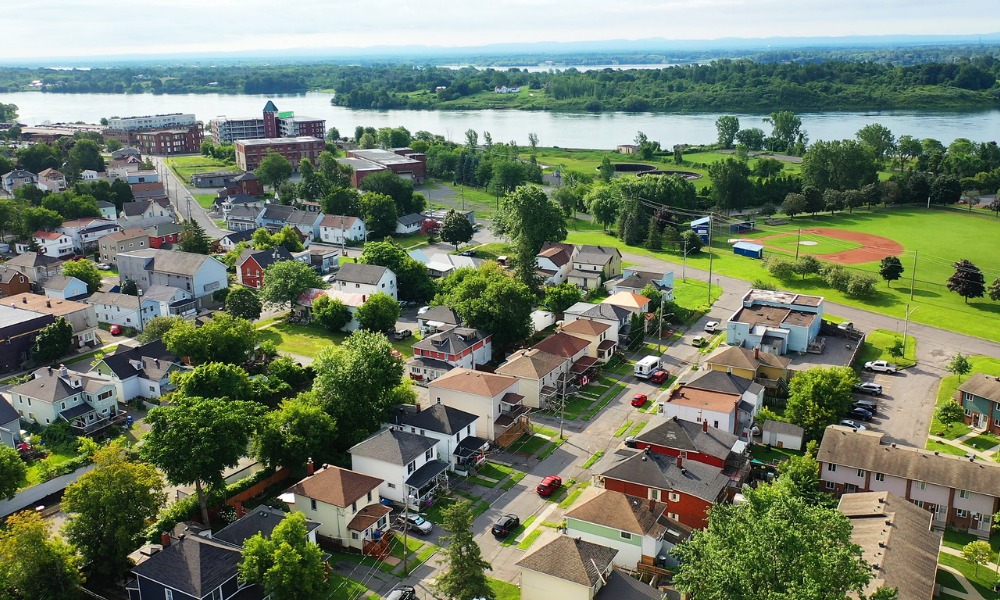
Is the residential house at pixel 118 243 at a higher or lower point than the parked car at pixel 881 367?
higher

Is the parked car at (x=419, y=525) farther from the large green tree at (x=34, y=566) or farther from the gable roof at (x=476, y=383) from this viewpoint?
the large green tree at (x=34, y=566)

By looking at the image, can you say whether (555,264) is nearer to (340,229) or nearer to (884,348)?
(340,229)

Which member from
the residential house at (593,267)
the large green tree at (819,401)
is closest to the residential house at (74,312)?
the residential house at (593,267)

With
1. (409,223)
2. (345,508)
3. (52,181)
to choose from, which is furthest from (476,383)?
(52,181)

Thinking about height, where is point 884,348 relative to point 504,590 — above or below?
above

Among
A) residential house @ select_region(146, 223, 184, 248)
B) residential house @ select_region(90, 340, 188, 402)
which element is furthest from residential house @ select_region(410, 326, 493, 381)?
residential house @ select_region(146, 223, 184, 248)

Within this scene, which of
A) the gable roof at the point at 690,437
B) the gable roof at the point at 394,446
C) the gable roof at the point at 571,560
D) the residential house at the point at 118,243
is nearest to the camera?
the gable roof at the point at 571,560
